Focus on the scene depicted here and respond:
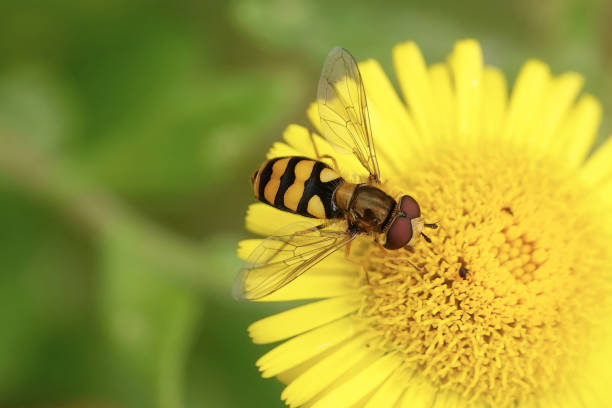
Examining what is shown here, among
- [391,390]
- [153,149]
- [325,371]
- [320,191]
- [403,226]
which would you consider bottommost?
[391,390]

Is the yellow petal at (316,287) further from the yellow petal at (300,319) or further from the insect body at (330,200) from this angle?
the insect body at (330,200)

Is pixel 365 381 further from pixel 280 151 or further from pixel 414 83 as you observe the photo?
pixel 414 83

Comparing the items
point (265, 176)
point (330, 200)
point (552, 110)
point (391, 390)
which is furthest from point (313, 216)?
point (552, 110)

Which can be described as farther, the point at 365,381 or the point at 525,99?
the point at 525,99

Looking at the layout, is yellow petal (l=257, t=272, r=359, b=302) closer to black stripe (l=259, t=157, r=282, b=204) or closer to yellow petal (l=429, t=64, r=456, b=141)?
black stripe (l=259, t=157, r=282, b=204)

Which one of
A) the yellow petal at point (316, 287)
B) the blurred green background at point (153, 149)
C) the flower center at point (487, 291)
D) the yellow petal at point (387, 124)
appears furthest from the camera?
the blurred green background at point (153, 149)

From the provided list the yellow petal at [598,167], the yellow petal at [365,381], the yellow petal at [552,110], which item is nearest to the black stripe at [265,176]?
the yellow petal at [365,381]

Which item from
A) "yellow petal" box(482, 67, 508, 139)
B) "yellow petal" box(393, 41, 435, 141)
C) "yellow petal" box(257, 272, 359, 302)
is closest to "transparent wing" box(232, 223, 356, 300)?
"yellow petal" box(257, 272, 359, 302)

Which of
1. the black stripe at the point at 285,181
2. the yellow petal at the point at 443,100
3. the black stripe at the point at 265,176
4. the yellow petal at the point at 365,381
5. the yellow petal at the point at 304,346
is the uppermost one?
the yellow petal at the point at 443,100
